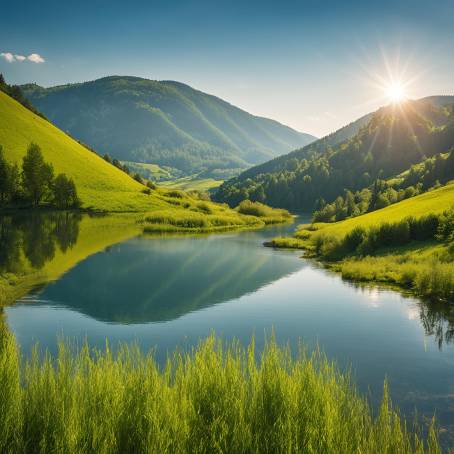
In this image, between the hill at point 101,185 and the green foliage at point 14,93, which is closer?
the hill at point 101,185

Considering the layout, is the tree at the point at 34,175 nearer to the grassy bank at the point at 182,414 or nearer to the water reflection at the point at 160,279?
the water reflection at the point at 160,279

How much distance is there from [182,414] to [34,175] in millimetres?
133939

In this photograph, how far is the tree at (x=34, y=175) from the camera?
432 feet

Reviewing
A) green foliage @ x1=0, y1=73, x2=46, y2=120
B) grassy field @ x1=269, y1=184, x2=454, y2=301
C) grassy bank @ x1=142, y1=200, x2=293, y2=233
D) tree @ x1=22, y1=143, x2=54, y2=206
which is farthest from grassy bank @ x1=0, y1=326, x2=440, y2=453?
green foliage @ x1=0, y1=73, x2=46, y2=120

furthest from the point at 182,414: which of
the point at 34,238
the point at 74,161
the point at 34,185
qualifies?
the point at 74,161

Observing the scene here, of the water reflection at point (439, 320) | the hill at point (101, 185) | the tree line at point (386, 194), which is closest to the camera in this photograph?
the water reflection at point (439, 320)

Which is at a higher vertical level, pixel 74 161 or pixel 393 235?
pixel 74 161

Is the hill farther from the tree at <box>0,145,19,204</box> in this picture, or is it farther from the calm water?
the calm water

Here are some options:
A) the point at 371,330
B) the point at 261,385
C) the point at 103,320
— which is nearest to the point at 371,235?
the point at 371,330

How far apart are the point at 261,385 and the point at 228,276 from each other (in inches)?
1802

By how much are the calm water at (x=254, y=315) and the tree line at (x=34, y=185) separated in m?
71.2

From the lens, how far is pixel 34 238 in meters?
81.7

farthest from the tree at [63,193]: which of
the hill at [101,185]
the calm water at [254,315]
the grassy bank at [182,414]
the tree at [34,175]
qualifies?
the grassy bank at [182,414]

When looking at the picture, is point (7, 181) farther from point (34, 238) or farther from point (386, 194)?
point (386, 194)
